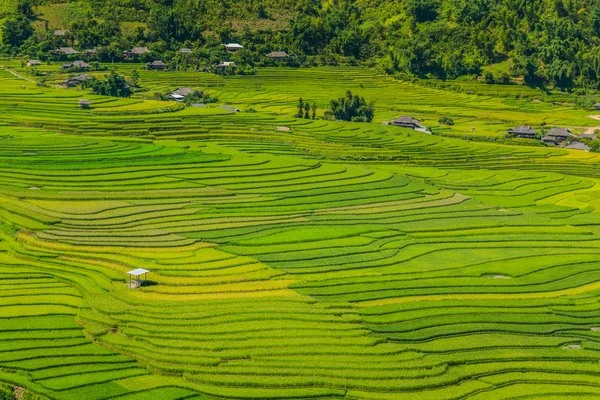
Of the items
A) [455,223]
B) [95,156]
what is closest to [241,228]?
[455,223]

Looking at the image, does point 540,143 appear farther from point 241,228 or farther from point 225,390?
point 225,390

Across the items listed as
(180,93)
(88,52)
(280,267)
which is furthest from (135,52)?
(280,267)

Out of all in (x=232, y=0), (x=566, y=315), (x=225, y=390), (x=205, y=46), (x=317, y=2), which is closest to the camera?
(x=225, y=390)

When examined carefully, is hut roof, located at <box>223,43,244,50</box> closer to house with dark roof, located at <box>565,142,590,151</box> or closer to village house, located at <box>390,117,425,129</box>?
village house, located at <box>390,117,425,129</box>

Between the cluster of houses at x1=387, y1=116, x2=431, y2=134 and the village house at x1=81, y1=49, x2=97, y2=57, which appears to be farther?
the village house at x1=81, y1=49, x2=97, y2=57

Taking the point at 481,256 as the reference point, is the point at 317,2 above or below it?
above

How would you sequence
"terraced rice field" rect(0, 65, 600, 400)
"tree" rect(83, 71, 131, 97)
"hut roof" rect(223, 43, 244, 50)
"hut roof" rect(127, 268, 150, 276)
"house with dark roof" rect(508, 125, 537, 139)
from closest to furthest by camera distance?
"terraced rice field" rect(0, 65, 600, 400) → "hut roof" rect(127, 268, 150, 276) → "tree" rect(83, 71, 131, 97) → "house with dark roof" rect(508, 125, 537, 139) → "hut roof" rect(223, 43, 244, 50)

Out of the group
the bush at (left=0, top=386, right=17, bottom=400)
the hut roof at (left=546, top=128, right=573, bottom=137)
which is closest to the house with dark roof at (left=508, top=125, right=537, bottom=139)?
the hut roof at (left=546, top=128, right=573, bottom=137)
